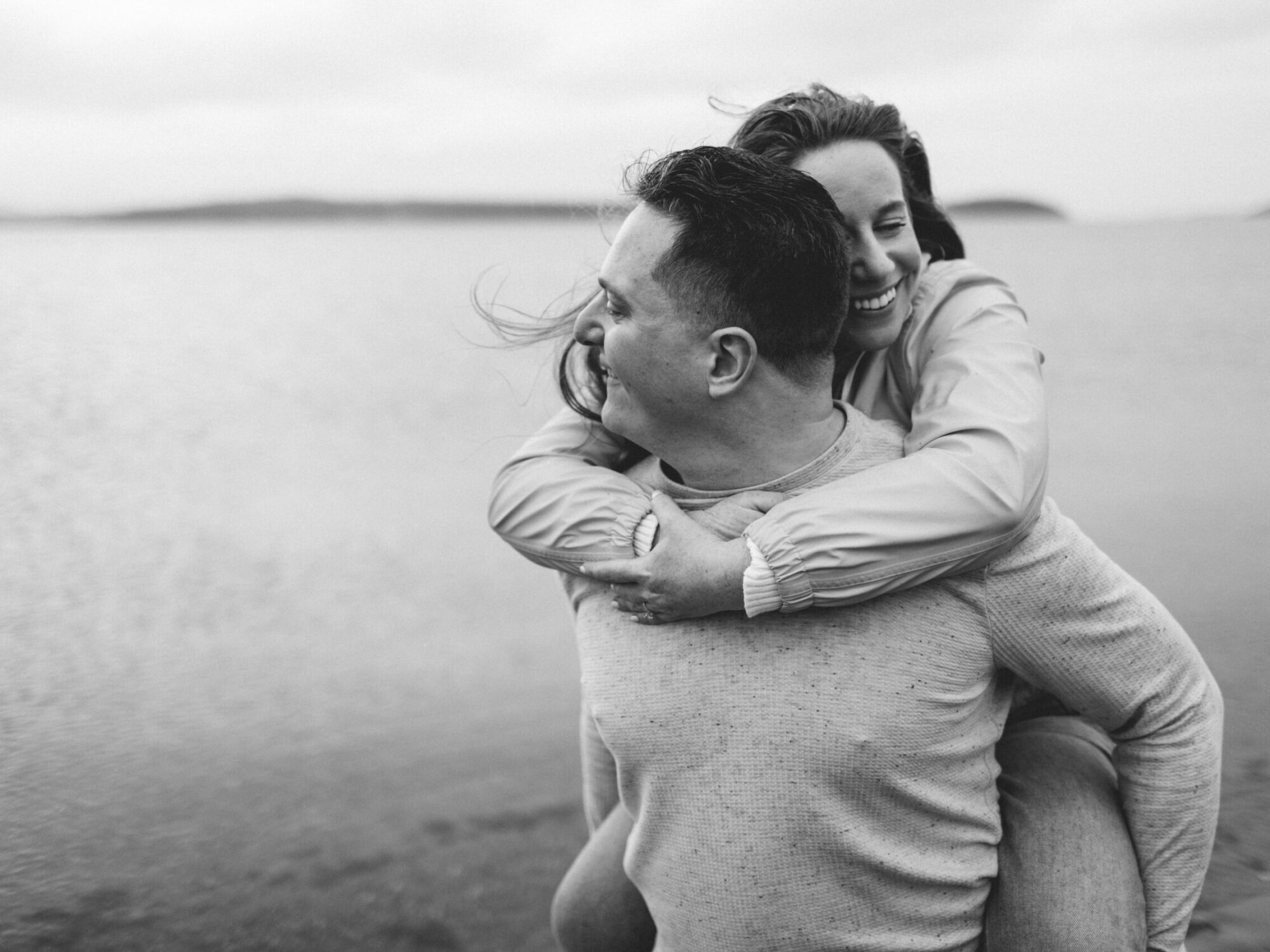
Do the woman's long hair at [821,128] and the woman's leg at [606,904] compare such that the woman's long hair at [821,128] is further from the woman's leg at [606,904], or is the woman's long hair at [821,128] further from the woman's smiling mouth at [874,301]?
the woman's leg at [606,904]

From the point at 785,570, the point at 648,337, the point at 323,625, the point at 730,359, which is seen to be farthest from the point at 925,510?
the point at 323,625

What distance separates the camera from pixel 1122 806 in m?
1.73

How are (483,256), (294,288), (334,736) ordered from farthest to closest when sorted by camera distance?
(483,256) → (294,288) → (334,736)

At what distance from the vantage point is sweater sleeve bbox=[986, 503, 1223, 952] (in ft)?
5.02

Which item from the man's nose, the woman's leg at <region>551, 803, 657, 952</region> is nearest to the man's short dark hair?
the man's nose

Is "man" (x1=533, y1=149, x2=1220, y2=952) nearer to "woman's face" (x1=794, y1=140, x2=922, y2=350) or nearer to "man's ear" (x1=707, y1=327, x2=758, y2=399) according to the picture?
"man's ear" (x1=707, y1=327, x2=758, y2=399)

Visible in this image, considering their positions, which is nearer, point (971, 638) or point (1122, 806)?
point (971, 638)

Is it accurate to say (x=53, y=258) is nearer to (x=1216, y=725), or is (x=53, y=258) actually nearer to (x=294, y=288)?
(x=294, y=288)

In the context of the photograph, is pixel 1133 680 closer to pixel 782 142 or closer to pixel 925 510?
pixel 925 510

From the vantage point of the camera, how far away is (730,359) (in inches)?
60.9

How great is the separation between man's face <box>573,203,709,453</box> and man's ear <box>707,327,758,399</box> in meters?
0.01

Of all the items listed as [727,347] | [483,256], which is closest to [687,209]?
[727,347]

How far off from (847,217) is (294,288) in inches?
1054

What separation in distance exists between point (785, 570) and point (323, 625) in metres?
4.37
